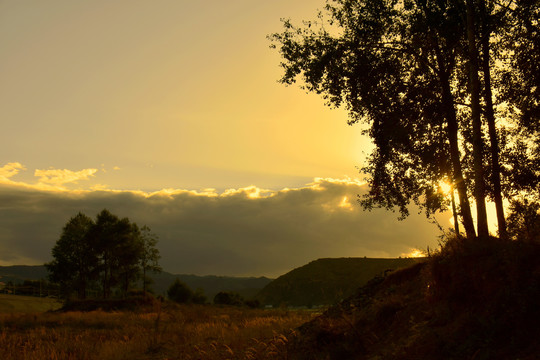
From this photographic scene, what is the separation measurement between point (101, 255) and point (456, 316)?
66.0m

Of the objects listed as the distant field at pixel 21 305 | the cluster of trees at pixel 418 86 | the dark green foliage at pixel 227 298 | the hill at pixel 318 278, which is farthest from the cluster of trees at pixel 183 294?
the cluster of trees at pixel 418 86

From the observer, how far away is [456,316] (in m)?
7.23

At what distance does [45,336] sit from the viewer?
1822 cm

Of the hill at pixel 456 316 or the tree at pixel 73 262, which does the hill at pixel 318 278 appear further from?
the hill at pixel 456 316

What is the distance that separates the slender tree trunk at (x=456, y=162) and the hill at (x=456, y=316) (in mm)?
5663

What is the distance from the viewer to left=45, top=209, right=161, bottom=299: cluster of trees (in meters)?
64.4

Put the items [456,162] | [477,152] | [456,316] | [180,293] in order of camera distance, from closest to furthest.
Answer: [456,316] < [477,152] < [456,162] < [180,293]

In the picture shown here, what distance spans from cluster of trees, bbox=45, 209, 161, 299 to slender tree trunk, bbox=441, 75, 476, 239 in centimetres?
5643

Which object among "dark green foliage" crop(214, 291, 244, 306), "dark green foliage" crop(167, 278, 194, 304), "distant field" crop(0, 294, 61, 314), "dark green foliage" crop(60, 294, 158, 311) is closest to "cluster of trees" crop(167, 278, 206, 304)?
"dark green foliage" crop(167, 278, 194, 304)

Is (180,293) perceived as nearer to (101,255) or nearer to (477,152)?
(101,255)

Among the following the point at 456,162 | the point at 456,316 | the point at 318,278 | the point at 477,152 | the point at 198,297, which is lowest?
the point at 198,297

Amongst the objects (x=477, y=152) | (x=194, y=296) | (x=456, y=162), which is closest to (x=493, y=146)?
(x=456, y=162)

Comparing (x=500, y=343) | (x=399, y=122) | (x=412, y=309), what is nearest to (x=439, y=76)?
(x=399, y=122)

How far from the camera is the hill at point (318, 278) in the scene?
83.3 meters
